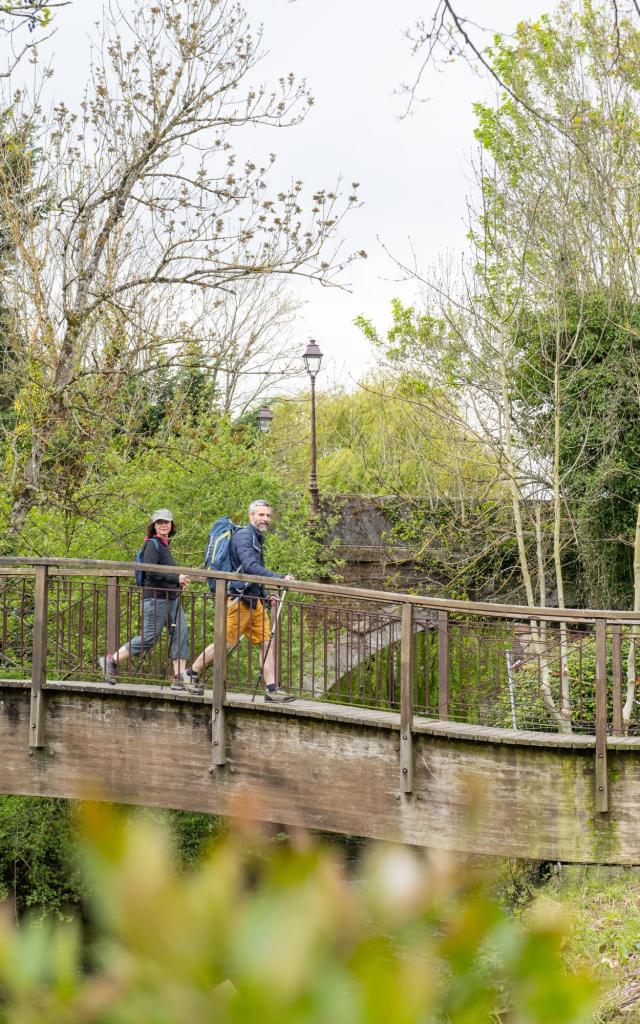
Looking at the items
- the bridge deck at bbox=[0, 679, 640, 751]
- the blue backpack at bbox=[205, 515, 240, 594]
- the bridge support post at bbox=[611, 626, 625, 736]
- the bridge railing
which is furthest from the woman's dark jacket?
the bridge support post at bbox=[611, 626, 625, 736]

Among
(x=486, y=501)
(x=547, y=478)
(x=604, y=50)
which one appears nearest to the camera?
(x=604, y=50)

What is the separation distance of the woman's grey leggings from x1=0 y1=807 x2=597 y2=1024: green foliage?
9.66 metres

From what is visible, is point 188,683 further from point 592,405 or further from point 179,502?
point 592,405

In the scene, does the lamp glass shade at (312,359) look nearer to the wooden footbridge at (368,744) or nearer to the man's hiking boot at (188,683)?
the wooden footbridge at (368,744)

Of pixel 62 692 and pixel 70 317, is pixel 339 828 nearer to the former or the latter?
pixel 62 692

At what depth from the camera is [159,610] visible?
10867 millimetres

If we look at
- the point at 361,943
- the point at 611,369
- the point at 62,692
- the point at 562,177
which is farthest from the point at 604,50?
the point at 361,943

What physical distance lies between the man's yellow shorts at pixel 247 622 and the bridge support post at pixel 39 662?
1695 millimetres

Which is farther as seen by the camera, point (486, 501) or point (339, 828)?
point (486, 501)

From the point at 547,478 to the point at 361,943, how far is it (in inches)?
713

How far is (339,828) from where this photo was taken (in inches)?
380

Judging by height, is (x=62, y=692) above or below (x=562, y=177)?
below

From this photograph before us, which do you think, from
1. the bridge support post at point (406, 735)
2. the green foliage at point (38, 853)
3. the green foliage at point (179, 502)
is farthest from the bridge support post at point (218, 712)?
the green foliage at point (38, 853)

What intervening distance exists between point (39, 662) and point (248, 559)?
7.03 ft
